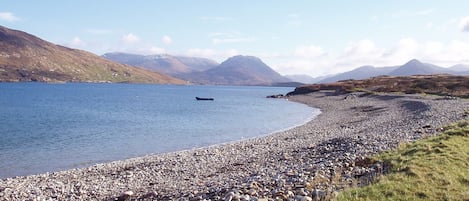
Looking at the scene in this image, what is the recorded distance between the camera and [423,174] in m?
15.1

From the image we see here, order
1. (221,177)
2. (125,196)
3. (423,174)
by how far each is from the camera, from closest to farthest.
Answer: (423,174) < (125,196) < (221,177)

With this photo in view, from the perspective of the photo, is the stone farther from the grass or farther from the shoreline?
the grass

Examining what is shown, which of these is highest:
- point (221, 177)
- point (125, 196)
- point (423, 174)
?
point (423, 174)

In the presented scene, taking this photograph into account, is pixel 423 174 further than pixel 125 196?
No

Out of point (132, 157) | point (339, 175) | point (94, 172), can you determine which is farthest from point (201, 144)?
point (339, 175)

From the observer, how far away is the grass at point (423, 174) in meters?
13.0

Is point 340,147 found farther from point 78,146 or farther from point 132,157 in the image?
point 78,146

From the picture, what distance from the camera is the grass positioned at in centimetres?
1302

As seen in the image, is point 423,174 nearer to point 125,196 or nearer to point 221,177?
point 221,177

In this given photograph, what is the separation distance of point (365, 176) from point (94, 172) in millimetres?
20577

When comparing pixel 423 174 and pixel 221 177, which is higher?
pixel 423 174

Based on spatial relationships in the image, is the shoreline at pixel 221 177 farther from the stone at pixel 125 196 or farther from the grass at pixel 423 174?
the grass at pixel 423 174

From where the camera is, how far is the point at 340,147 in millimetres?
Result: 25266

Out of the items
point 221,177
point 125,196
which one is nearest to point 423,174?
point 221,177
